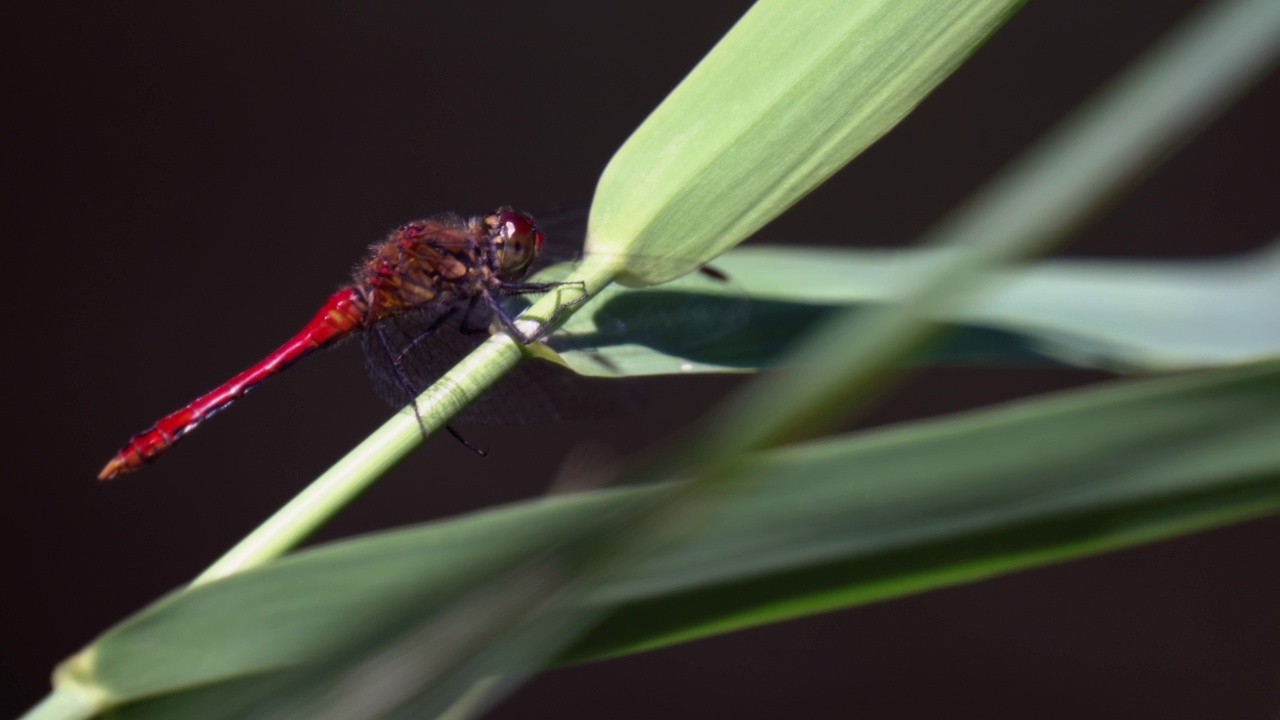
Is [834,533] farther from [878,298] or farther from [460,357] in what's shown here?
[460,357]

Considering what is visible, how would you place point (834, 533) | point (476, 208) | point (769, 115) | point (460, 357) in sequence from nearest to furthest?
point (834, 533)
point (769, 115)
point (460, 357)
point (476, 208)

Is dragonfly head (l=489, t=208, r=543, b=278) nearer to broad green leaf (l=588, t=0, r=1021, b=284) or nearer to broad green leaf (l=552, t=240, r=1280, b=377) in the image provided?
broad green leaf (l=552, t=240, r=1280, b=377)

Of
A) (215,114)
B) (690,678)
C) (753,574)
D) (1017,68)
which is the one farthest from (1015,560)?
(1017,68)

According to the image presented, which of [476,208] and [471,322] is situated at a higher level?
[476,208]

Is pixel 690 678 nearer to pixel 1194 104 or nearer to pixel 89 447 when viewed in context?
pixel 89 447

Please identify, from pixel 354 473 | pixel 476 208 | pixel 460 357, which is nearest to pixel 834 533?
pixel 354 473

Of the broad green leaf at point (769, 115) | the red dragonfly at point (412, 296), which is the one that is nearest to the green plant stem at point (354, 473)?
the broad green leaf at point (769, 115)
